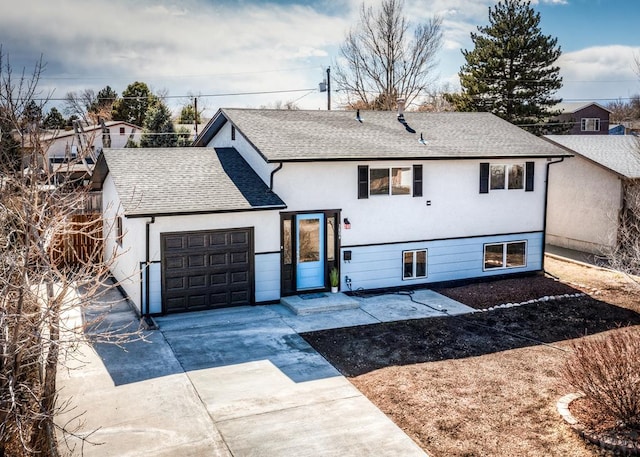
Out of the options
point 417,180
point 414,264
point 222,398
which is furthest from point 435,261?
point 222,398

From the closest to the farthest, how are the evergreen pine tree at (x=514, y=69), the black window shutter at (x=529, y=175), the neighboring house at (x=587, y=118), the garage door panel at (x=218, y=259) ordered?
the garage door panel at (x=218, y=259) → the black window shutter at (x=529, y=175) → the evergreen pine tree at (x=514, y=69) → the neighboring house at (x=587, y=118)

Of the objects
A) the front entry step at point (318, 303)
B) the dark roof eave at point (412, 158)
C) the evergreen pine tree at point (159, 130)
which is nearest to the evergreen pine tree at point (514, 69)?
the evergreen pine tree at point (159, 130)

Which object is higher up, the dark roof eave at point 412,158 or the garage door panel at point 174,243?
the dark roof eave at point 412,158

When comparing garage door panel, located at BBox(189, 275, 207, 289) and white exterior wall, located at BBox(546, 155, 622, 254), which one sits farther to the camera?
white exterior wall, located at BBox(546, 155, 622, 254)

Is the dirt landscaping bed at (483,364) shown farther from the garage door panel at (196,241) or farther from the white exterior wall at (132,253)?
the white exterior wall at (132,253)

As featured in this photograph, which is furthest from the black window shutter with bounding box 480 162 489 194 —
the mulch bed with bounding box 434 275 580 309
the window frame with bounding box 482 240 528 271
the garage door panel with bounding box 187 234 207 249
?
the garage door panel with bounding box 187 234 207 249

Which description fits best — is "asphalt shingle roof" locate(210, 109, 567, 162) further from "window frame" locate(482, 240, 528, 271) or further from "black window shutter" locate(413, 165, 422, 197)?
"window frame" locate(482, 240, 528, 271)

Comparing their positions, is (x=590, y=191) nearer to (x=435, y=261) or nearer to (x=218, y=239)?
(x=435, y=261)
